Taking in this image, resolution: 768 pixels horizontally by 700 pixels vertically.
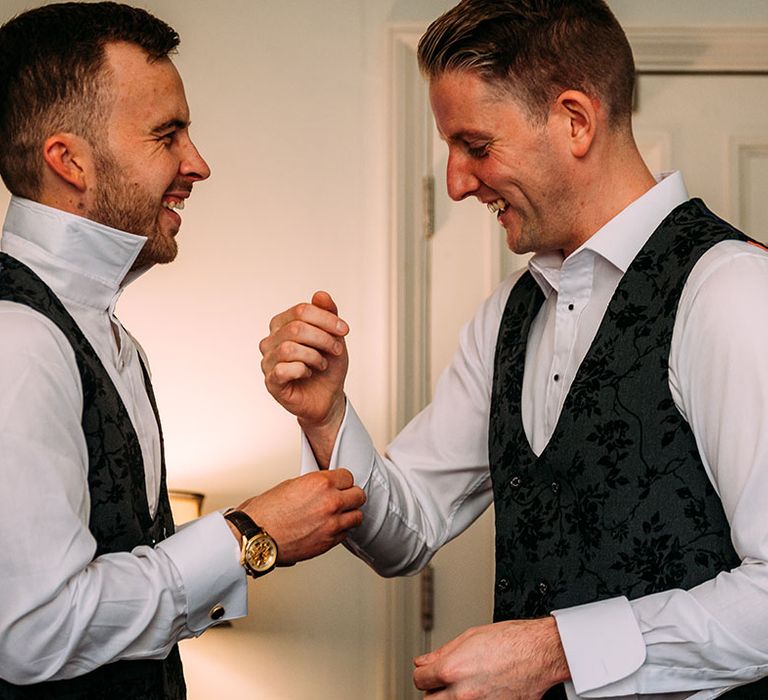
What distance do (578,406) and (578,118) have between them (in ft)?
1.53

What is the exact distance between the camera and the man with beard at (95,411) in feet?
4.56

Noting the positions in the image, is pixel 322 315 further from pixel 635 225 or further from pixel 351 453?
pixel 635 225

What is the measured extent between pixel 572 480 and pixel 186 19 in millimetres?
1930

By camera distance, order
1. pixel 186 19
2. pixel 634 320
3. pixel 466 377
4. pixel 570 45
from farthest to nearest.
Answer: pixel 186 19, pixel 466 377, pixel 570 45, pixel 634 320

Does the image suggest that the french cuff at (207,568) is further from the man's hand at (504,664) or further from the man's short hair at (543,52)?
the man's short hair at (543,52)

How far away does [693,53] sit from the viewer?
118 inches

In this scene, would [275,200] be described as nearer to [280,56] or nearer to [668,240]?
[280,56]

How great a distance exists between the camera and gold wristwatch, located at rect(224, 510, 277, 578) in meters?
1.55

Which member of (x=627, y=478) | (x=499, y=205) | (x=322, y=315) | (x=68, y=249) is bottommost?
(x=627, y=478)

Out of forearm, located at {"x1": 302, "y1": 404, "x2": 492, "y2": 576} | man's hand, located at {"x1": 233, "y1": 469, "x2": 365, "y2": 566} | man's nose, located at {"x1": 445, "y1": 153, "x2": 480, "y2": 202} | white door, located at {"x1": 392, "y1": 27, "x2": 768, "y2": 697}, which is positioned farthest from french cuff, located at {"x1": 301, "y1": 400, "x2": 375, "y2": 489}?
white door, located at {"x1": 392, "y1": 27, "x2": 768, "y2": 697}

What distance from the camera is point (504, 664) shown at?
1437 mm

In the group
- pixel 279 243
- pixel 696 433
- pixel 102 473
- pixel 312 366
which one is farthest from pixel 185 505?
pixel 696 433

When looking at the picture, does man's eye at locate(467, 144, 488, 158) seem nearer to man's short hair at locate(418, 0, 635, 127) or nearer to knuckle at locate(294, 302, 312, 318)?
man's short hair at locate(418, 0, 635, 127)

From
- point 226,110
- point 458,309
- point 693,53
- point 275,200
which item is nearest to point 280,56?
point 226,110
